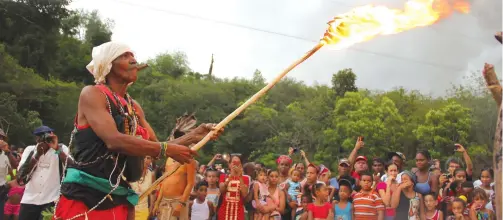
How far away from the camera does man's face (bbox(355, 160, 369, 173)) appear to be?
34.4 ft

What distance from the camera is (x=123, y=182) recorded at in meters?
4.52

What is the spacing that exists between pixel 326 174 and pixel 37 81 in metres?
30.7

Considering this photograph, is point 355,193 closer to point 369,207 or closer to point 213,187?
point 369,207

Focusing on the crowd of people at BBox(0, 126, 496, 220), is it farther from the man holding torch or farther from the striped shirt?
the man holding torch

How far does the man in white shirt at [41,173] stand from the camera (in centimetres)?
908

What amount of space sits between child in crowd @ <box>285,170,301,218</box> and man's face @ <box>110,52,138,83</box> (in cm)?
691

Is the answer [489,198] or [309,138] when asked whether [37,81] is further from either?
[489,198]

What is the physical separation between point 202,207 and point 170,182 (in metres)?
1.79

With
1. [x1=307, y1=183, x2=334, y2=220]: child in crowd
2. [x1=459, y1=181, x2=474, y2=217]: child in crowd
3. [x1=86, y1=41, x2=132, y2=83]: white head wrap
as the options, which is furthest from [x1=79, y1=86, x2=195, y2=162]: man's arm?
[x1=459, y1=181, x2=474, y2=217]: child in crowd

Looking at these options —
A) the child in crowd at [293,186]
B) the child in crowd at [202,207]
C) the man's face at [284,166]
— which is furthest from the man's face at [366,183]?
the child in crowd at [202,207]

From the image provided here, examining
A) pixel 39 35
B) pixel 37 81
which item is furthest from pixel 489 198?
pixel 39 35

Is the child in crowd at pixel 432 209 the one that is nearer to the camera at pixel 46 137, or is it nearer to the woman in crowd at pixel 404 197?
the woman in crowd at pixel 404 197

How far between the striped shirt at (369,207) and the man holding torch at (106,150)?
5.26m

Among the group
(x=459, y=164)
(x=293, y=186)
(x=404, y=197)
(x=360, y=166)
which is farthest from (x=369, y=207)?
(x=459, y=164)
